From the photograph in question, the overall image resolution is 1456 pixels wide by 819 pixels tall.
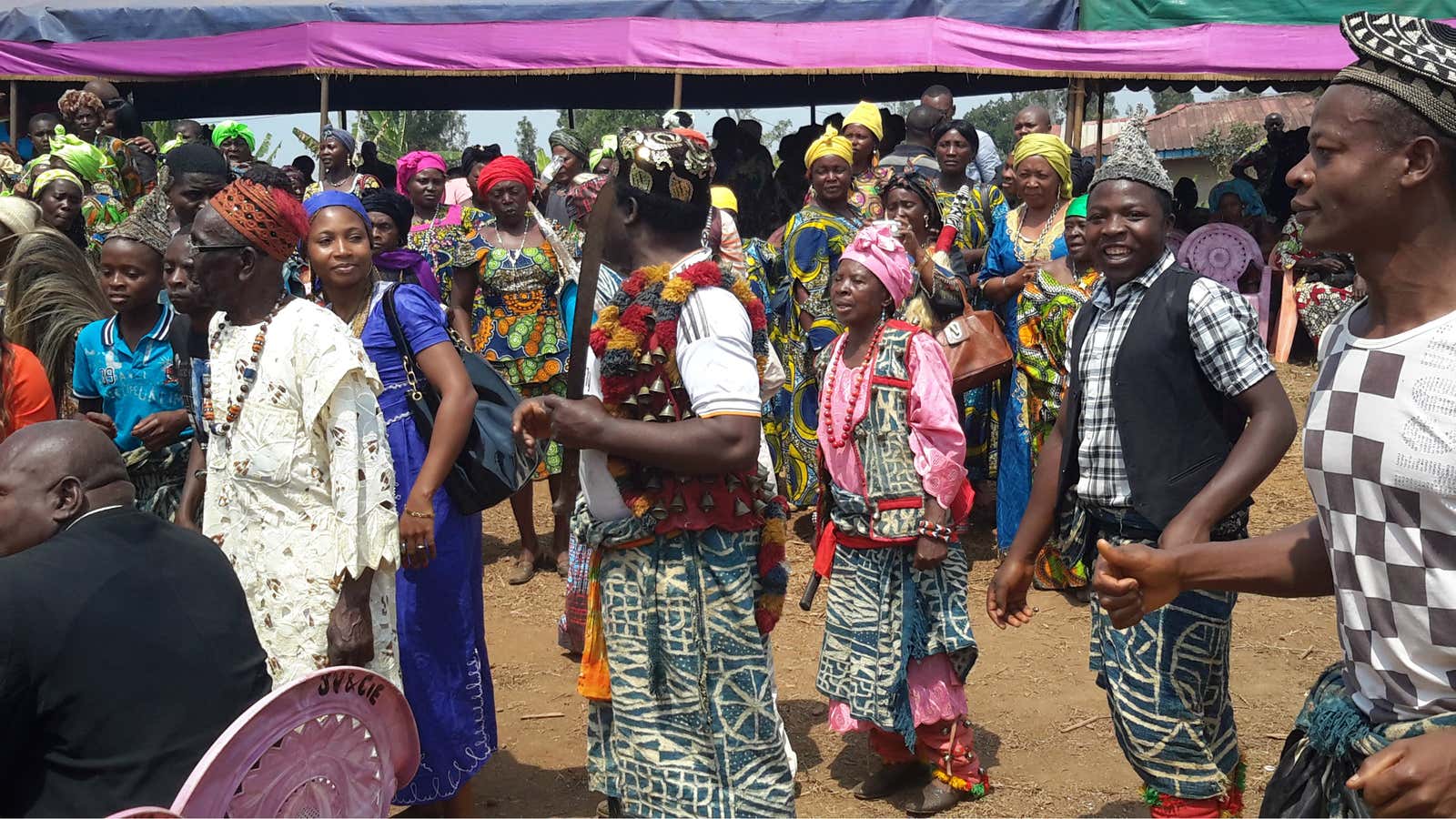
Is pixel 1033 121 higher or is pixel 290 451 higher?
pixel 1033 121

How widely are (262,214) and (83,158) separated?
589cm

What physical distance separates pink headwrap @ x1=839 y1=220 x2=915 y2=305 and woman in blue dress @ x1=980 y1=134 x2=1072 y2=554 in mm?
2209

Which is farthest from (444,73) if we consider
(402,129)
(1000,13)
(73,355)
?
(402,129)

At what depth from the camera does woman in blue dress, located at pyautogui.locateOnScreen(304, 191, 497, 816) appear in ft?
12.7

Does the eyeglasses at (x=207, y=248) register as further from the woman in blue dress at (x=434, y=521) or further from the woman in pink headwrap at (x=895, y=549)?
the woman in pink headwrap at (x=895, y=549)

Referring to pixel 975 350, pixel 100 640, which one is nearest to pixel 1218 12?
pixel 975 350

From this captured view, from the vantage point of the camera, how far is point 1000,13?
10.7 metres

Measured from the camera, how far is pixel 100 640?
2422 millimetres

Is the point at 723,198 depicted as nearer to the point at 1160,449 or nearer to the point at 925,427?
the point at 925,427

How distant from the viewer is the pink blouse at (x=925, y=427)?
14.4 feet

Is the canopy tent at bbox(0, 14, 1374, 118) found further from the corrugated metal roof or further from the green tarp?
the corrugated metal roof

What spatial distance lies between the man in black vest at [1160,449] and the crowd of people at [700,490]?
0.4 inches

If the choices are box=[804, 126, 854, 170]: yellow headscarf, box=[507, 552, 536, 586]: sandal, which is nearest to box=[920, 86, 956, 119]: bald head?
box=[804, 126, 854, 170]: yellow headscarf

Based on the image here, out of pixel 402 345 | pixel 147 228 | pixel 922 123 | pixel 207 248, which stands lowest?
pixel 402 345
